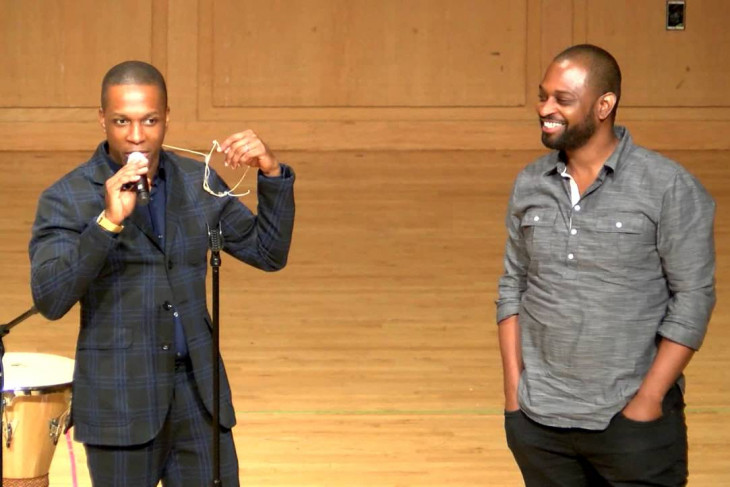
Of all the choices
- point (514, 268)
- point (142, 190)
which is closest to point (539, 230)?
point (514, 268)

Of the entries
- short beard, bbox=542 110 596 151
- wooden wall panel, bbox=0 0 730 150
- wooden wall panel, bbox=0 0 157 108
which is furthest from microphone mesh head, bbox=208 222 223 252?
wooden wall panel, bbox=0 0 157 108

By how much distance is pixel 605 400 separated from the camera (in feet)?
→ 8.31

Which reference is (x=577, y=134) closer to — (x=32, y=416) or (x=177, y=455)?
(x=177, y=455)

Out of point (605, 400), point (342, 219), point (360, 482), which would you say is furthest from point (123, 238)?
point (342, 219)

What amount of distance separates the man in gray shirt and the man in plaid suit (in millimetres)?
627

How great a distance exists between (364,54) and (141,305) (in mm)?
5565

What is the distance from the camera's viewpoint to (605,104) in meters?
2.58

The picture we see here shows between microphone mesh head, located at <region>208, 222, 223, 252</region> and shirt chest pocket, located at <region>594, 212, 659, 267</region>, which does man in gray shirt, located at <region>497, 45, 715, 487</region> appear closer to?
shirt chest pocket, located at <region>594, 212, 659, 267</region>

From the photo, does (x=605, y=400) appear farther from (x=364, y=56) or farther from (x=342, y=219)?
(x=364, y=56)

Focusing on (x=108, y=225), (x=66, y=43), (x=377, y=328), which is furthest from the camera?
(x=66, y=43)

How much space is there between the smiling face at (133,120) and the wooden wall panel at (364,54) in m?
5.32

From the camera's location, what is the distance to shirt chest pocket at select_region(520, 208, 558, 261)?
102 inches

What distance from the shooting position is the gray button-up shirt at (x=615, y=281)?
2496mm

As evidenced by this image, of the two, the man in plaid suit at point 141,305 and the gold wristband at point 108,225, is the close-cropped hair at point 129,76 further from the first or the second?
the gold wristband at point 108,225
